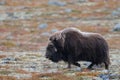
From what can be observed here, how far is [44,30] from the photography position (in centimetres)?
3894

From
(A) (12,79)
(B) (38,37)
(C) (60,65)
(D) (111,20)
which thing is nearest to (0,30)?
(B) (38,37)

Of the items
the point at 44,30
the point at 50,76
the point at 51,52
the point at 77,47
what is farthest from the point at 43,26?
the point at 50,76

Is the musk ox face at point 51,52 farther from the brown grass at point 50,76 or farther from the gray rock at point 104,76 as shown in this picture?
the gray rock at point 104,76

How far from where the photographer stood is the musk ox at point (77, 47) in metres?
15.7

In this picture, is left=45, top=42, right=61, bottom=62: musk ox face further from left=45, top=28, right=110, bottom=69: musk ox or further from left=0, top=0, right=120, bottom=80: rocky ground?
left=0, top=0, right=120, bottom=80: rocky ground

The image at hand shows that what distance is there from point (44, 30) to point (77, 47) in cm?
2333

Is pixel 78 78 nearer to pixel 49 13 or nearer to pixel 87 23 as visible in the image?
pixel 87 23

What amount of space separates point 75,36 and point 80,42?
28cm

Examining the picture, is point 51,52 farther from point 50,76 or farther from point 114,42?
point 114,42

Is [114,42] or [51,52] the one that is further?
[114,42]

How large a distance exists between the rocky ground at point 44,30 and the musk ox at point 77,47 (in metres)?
0.41

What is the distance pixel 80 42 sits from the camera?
15711 mm

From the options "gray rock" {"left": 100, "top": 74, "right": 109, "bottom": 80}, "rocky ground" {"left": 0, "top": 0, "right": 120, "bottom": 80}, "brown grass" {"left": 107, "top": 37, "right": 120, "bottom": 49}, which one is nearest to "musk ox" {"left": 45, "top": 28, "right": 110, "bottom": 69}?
"rocky ground" {"left": 0, "top": 0, "right": 120, "bottom": 80}

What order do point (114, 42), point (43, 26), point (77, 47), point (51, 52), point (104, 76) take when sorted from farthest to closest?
point (43, 26) < point (114, 42) < point (51, 52) < point (77, 47) < point (104, 76)
